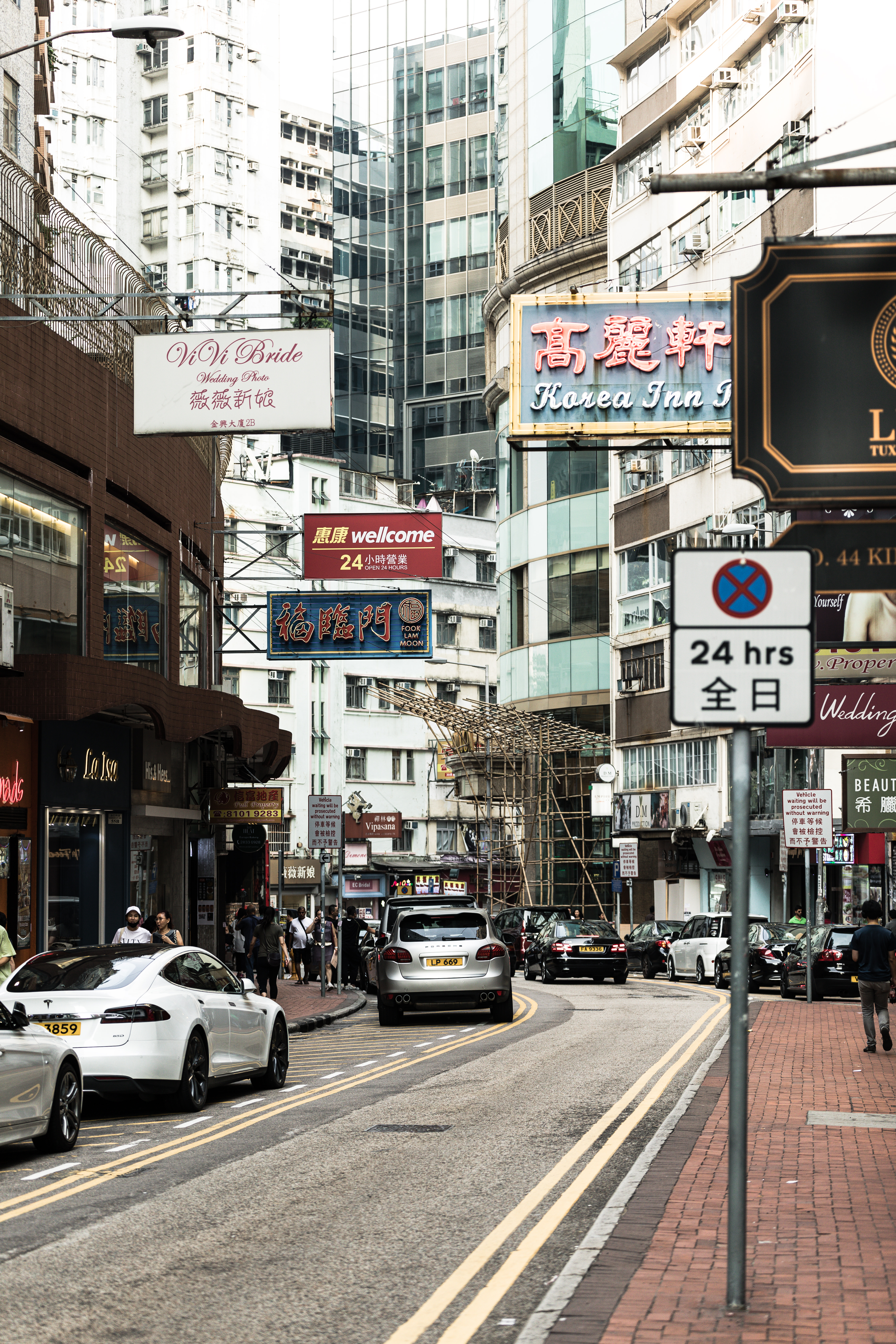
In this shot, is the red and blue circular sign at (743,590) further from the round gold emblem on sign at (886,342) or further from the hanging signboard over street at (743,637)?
the round gold emblem on sign at (886,342)

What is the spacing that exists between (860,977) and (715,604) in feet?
43.0

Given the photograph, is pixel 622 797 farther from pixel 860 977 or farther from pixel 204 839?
pixel 860 977

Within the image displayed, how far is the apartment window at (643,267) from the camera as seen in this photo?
5709 centimetres

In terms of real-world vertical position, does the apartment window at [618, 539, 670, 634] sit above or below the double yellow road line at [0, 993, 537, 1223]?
above

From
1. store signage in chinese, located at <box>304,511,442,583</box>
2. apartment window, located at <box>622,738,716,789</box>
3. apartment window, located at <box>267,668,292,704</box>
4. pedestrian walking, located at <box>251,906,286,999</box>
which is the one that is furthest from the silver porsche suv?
apartment window, located at <box>267,668,292,704</box>

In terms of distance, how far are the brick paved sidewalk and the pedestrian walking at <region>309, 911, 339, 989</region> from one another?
18.3 m

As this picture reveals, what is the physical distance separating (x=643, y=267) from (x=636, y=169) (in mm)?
4107

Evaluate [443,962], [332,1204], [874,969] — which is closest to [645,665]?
[443,962]

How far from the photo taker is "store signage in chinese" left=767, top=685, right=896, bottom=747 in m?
20.5

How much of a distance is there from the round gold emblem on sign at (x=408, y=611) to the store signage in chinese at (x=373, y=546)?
1.00m

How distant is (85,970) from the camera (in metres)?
14.9

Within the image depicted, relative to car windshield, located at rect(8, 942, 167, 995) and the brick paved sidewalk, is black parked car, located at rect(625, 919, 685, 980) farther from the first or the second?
the brick paved sidewalk

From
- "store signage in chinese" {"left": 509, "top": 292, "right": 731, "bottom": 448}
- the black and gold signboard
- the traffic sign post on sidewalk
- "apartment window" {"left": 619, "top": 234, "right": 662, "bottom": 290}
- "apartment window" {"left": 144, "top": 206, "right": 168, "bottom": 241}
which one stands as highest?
"apartment window" {"left": 144, "top": 206, "right": 168, "bottom": 241}

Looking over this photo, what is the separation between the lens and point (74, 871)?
25.6 m
